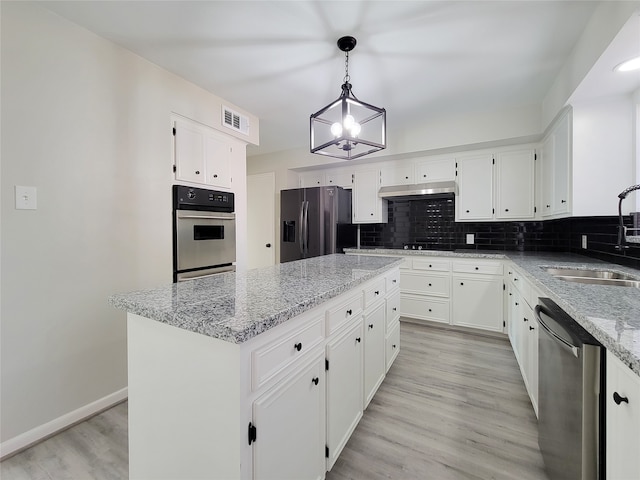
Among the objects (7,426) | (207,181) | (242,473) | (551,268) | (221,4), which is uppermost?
(221,4)

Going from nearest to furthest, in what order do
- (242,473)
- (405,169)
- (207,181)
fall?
1. (242,473)
2. (207,181)
3. (405,169)

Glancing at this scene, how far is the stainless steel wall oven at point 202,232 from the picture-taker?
241 cm

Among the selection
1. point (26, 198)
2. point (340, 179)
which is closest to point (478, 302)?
point (340, 179)

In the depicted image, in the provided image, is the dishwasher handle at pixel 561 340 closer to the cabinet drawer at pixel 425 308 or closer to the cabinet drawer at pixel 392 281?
the cabinet drawer at pixel 392 281

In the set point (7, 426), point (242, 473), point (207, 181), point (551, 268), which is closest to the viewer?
point (242, 473)

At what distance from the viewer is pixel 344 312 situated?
1.44 metres

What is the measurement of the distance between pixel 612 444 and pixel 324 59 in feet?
8.52

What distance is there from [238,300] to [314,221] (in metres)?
2.94

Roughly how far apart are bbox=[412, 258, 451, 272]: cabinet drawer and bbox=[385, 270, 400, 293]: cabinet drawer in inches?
46.2

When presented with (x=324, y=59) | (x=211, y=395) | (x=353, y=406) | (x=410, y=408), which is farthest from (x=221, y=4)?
(x=410, y=408)

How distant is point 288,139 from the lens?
4094 millimetres

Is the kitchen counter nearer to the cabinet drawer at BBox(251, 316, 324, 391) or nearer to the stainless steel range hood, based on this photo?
the cabinet drawer at BBox(251, 316, 324, 391)

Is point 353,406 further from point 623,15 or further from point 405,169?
point 405,169

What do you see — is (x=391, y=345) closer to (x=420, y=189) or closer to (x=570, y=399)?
(x=570, y=399)
